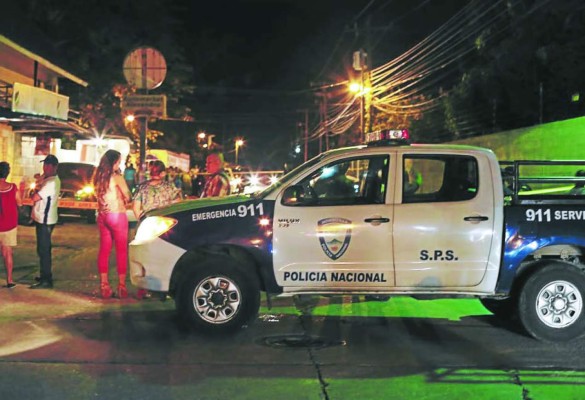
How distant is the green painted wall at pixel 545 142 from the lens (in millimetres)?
14250

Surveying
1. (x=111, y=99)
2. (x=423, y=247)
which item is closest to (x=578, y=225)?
(x=423, y=247)

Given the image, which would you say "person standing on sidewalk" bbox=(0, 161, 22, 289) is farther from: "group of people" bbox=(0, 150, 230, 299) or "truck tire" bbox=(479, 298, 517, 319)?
"truck tire" bbox=(479, 298, 517, 319)

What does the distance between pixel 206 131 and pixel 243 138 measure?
3231 cm

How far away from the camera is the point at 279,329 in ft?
22.3

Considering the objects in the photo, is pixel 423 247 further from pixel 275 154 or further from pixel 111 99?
pixel 275 154

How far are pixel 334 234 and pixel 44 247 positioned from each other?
14.6 ft

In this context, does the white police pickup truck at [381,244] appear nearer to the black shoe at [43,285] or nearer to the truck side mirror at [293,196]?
the truck side mirror at [293,196]

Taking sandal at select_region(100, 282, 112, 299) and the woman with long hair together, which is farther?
sandal at select_region(100, 282, 112, 299)

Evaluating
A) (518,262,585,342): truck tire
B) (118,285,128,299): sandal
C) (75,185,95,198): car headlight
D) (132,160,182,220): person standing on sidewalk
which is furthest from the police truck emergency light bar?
(75,185,95,198): car headlight

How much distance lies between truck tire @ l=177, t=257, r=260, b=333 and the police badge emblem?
78 centimetres

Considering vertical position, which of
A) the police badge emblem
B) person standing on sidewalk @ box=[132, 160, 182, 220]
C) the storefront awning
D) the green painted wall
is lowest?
the police badge emblem

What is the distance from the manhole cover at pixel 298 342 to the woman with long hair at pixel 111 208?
266 centimetres

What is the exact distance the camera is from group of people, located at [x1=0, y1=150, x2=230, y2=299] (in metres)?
8.00

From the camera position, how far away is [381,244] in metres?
6.19
